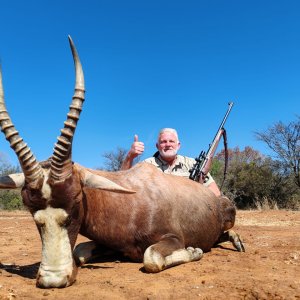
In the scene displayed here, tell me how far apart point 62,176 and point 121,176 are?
55.9 inches

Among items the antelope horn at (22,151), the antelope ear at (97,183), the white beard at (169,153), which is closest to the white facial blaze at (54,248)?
the antelope horn at (22,151)

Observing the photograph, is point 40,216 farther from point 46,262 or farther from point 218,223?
point 218,223

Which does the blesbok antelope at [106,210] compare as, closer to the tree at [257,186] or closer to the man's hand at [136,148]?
the man's hand at [136,148]

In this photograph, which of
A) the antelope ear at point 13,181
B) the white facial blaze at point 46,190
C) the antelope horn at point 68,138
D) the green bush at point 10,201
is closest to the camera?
the white facial blaze at point 46,190

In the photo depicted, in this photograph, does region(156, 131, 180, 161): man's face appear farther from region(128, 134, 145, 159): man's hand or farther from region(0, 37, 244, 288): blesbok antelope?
region(0, 37, 244, 288): blesbok antelope

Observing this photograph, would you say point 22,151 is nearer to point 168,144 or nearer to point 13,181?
point 13,181

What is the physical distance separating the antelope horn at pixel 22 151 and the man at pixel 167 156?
2858 mm

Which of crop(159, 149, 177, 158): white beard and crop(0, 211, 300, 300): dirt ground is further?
crop(159, 149, 177, 158): white beard

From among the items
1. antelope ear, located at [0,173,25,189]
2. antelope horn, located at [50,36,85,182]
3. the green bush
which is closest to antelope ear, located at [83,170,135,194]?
antelope horn, located at [50,36,85,182]

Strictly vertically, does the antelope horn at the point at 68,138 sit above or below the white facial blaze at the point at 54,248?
above

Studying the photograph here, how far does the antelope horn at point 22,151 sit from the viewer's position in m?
4.20

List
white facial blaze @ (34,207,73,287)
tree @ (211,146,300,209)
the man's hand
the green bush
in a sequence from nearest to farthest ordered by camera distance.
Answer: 1. white facial blaze @ (34,207,73,287)
2. the man's hand
3. the green bush
4. tree @ (211,146,300,209)

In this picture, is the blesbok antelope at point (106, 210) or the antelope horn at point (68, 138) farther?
the antelope horn at point (68, 138)

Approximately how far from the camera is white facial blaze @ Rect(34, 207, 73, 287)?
3.98 metres
